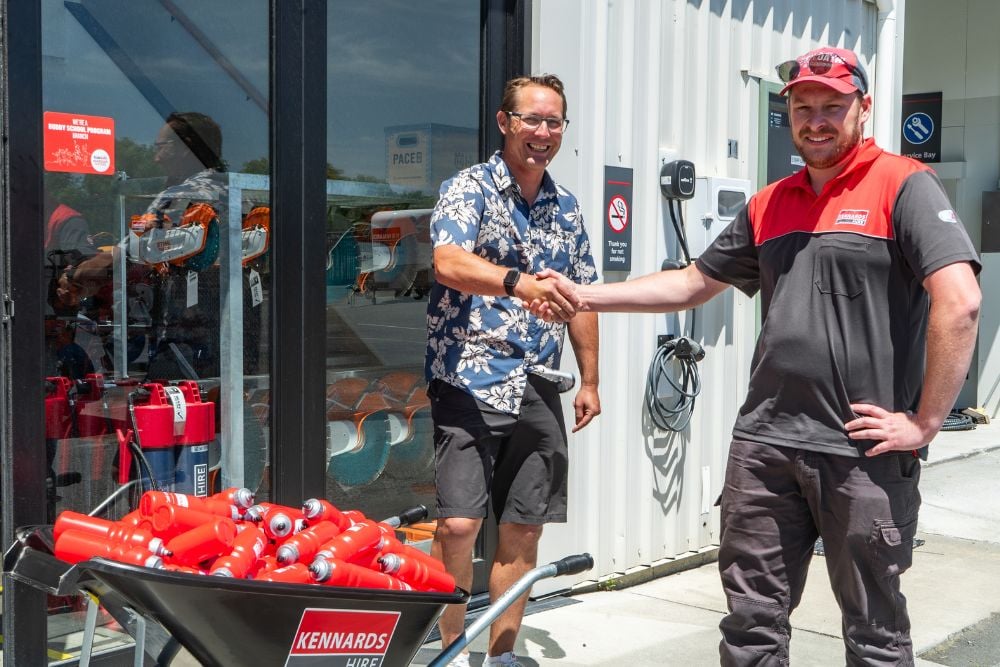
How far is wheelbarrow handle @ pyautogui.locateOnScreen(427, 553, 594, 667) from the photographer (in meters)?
2.56

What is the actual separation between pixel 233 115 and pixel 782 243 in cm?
202

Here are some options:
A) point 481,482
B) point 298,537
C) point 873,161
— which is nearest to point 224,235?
point 481,482

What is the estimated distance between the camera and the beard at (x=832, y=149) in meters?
3.03

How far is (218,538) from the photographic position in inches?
95.0

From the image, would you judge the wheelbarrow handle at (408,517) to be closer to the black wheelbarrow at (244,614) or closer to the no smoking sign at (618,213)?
the black wheelbarrow at (244,614)

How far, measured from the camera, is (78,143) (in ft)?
11.6

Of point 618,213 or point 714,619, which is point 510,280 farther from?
point 714,619

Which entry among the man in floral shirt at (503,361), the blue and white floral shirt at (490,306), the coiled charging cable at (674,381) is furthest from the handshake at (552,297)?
the coiled charging cable at (674,381)

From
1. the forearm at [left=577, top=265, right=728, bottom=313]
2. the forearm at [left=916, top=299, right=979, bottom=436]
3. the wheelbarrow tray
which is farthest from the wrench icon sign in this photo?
the wheelbarrow tray

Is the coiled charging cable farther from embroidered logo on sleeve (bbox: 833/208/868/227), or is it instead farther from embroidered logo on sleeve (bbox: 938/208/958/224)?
embroidered logo on sleeve (bbox: 938/208/958/224)

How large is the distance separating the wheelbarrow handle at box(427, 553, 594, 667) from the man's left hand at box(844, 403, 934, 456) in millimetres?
802

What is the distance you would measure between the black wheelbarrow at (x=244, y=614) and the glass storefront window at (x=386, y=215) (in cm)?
195

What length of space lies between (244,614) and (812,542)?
1.73m

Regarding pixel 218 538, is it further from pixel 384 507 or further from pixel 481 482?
pixel 384 507
